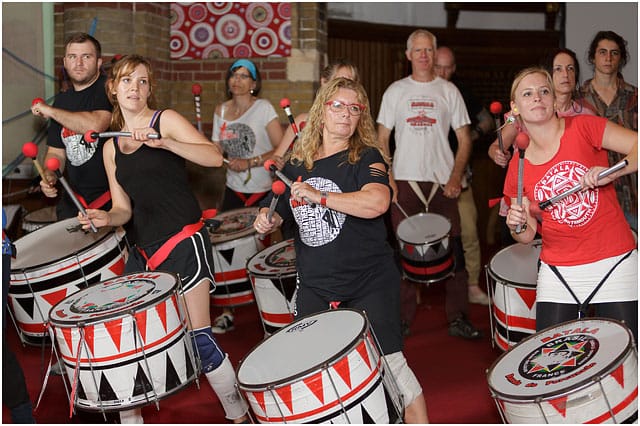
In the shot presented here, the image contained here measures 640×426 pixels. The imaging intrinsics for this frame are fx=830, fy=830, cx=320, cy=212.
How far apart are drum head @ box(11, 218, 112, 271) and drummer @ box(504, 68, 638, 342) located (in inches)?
67.5

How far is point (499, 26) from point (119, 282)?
4989 millimetres

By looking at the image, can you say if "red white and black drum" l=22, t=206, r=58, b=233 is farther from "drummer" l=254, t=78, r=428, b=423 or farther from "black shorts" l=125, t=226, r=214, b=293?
"drummer" l=254, t=78, r=428, b=423

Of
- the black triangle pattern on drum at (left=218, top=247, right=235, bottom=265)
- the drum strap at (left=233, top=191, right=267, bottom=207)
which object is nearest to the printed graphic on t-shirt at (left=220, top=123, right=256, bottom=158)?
the drum strap at (left=233, top=191, right=267, bottom=207)

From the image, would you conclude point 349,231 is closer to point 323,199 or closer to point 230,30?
point 323,199

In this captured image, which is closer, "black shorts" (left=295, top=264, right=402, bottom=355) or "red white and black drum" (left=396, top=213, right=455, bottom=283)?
"black shorts" (left=295, top=264, right=402, bottom=355)

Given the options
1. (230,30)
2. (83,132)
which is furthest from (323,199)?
(230,30)

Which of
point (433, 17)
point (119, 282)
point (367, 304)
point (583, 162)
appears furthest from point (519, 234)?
point (433, 17)

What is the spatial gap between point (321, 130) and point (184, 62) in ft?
10.4

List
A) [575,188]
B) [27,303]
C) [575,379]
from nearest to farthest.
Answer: [575,379] < [575,188] < [27,303]

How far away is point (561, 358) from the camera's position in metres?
2.23

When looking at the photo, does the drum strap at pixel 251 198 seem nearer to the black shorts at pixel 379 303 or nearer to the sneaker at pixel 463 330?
the sneaker at pixel 463 330

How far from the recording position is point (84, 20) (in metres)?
5.19

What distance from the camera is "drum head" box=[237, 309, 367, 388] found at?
220cm

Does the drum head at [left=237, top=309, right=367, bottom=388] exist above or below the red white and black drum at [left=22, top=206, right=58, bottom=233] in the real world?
below
